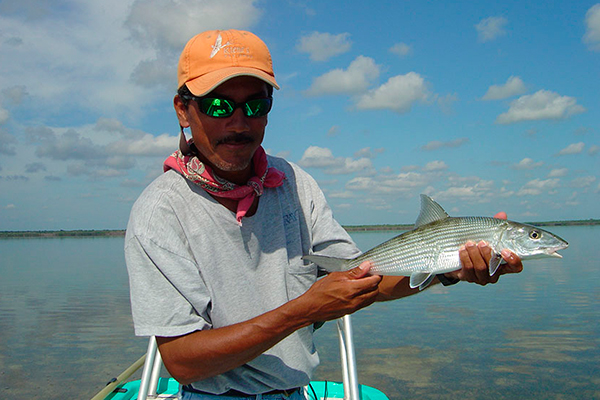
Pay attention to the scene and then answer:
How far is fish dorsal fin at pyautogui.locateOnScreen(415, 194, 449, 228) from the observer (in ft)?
12.1

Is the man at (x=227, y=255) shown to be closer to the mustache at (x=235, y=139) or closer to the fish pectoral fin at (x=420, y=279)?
the mustache at (x=235, y=139)

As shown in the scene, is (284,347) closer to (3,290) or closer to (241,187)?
(241,187)

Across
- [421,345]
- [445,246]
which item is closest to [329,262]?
[445,246]

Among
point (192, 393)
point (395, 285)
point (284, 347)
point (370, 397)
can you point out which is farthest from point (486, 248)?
point (370, 397)

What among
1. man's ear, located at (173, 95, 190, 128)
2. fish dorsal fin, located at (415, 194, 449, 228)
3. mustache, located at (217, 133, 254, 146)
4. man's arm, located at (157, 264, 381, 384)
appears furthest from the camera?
fish dorsal fin, located at (415, 194, 449, 228)

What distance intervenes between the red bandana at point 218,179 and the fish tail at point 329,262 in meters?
0.53

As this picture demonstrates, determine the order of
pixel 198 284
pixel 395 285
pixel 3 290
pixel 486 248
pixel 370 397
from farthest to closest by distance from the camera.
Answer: pixel 3 290 → pixel 370 397 → pixel 395 285 → pixel 486 248 → pixel 198 284

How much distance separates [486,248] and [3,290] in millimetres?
29188

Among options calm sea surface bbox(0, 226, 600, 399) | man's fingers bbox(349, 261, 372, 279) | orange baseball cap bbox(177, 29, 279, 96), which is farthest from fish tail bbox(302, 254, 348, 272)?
calm sea surface bbox(0, 226, 600, 399)

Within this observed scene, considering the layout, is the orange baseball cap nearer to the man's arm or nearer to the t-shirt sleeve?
the t-shirt sleeve

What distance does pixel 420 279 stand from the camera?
127 inches

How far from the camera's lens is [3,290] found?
25.5 meters

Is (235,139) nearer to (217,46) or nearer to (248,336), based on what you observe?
(217,46)

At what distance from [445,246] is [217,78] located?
2058 millimetres
